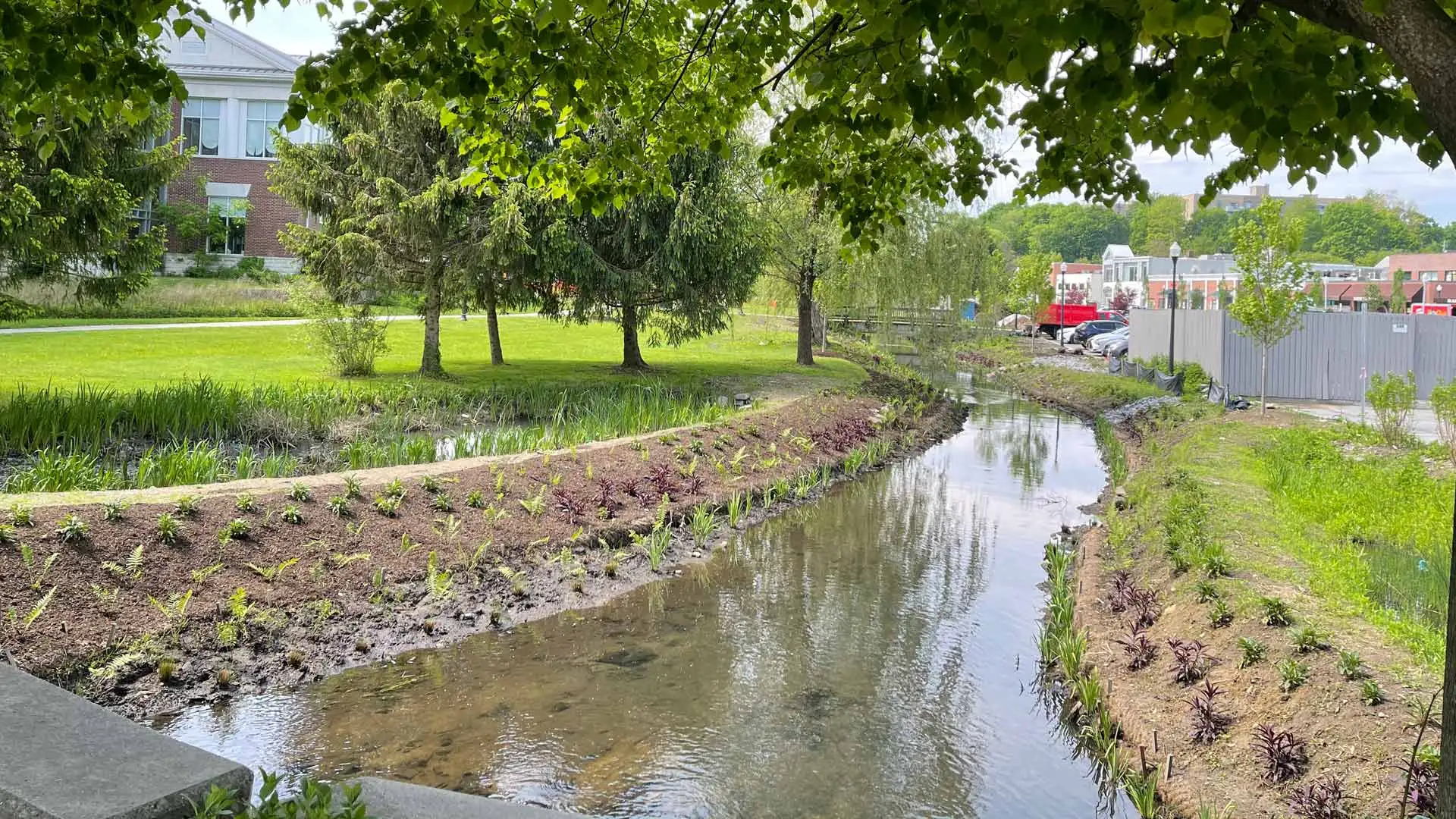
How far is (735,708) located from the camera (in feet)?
24.8

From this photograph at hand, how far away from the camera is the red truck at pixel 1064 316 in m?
61.0

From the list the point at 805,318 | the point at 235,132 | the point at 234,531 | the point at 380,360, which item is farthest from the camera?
the point at 235,132

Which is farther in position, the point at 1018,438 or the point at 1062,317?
the point at 1062,317

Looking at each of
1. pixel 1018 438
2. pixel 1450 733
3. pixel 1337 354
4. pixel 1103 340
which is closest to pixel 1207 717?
pixel 1450 733

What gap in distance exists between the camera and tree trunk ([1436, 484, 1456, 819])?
3.10 m

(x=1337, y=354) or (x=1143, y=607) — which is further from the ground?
(x=1337, y=354)

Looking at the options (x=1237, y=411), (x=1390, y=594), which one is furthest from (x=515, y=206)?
(x=1390, y=594)

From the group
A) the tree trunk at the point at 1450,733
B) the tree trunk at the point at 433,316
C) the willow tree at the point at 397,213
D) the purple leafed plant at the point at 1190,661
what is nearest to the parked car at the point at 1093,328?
the willow tree at the point at 397,213

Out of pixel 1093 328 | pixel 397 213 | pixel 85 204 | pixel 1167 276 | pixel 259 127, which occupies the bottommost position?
pixel 1093 328

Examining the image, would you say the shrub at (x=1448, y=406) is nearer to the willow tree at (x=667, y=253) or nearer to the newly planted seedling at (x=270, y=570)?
the willow tree at (x=667, y=253)

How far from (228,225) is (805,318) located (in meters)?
27.6

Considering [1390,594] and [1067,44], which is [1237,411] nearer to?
[1390,594]

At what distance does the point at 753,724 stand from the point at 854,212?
366 cm

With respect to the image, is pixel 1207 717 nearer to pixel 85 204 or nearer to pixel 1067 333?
pixel 85 204
